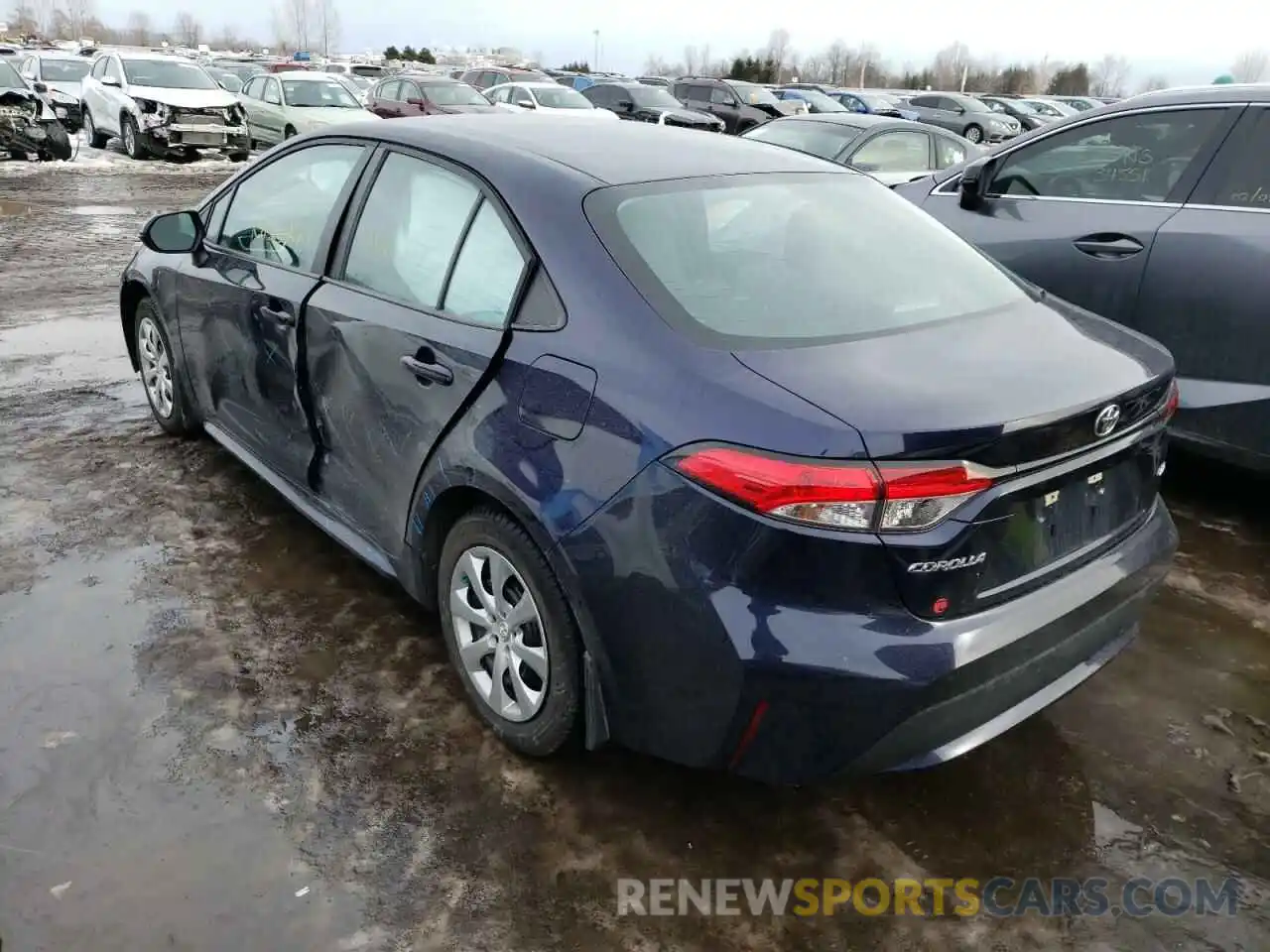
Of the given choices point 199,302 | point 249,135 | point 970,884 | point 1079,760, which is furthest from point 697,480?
point 249,135

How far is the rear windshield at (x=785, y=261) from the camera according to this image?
2443 mm

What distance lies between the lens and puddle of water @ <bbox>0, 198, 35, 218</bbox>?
38.1 feet

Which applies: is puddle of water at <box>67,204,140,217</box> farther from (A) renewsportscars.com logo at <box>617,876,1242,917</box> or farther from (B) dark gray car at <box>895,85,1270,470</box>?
(A) renewsportscars.com logo at <box>617,876,1242,917</box>

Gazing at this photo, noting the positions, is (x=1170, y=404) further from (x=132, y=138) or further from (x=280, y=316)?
(x=132, y=138)

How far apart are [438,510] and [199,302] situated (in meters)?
1.90

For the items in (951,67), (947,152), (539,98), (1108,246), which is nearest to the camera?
(1108,246)

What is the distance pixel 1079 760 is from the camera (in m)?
2.86

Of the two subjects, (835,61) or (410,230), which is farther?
(835,61)

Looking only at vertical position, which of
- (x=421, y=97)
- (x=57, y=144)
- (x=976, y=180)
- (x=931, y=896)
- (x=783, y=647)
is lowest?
(x=931, y=896)

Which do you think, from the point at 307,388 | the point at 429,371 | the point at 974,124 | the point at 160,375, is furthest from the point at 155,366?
the point at 974,124

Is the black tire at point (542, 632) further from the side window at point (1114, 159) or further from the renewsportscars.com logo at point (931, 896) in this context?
the side window at point (1114, 159)

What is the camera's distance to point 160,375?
4.75m

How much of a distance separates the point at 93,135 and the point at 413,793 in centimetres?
1974

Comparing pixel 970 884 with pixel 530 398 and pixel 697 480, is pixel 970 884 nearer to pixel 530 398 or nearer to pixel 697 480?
pixel 697 480
